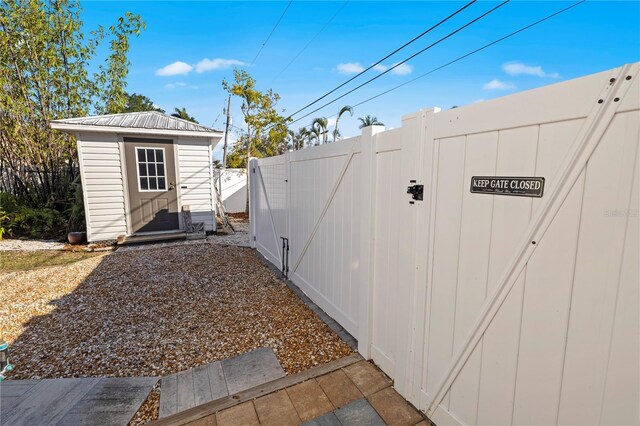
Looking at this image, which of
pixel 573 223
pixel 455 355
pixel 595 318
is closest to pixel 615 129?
pixel 573 223

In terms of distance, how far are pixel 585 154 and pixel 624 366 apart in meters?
0.76

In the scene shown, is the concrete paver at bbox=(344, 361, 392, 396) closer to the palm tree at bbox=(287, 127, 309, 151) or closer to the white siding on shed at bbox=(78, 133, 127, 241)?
the white siding on shed at bbox=(78, 133, 127, 241)

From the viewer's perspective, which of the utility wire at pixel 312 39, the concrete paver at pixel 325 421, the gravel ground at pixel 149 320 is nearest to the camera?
the concrete paver at pixel 325 421

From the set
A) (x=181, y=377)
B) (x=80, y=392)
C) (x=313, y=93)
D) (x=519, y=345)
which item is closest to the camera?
(x=519, y=345)

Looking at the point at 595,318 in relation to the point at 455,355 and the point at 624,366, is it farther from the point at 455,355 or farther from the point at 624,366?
the point at 455,355

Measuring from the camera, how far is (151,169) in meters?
7.09

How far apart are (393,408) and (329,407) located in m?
0.43

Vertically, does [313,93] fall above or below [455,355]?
above

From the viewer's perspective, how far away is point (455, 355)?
1.62 meters

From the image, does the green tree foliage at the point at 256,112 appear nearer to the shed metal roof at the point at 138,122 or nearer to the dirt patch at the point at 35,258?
the shed metal roof at the point at 138,122

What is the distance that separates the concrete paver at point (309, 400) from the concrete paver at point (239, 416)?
0.28 metres

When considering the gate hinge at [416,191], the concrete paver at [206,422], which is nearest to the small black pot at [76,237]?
the concrete paver at [206,422]

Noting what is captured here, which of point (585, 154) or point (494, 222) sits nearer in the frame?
point (585, 154)

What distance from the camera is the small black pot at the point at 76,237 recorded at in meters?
6.58
